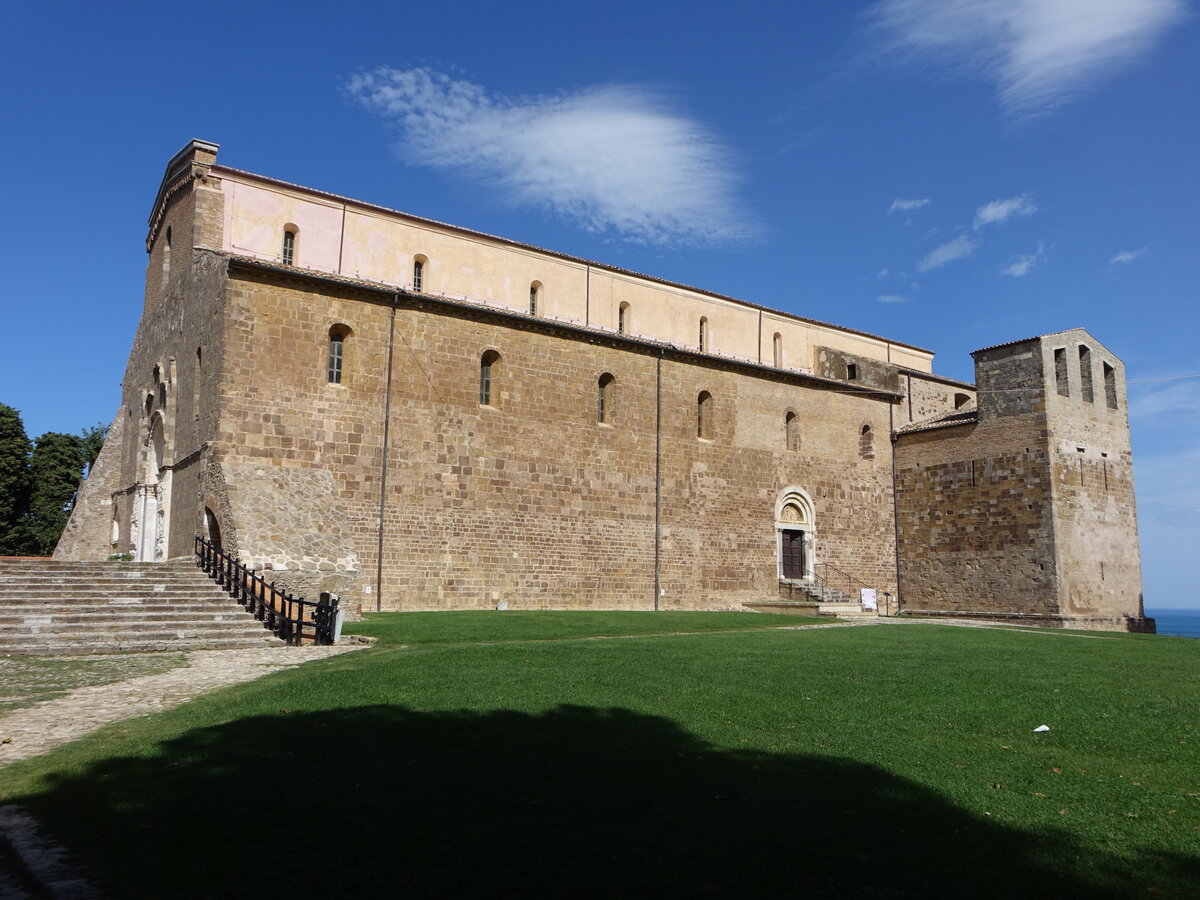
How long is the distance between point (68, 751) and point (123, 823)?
2.41 metres

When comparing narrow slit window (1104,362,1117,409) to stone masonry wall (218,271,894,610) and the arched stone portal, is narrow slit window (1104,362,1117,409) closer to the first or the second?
stone masonry wall (218,271,894,610)

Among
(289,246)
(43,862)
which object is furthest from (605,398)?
(43,862)

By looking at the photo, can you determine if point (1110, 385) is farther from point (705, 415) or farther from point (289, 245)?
point (289, 245)

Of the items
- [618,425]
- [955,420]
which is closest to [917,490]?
[955,420]

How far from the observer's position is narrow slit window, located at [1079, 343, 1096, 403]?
29.0m

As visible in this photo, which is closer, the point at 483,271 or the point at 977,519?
the point at 483,271

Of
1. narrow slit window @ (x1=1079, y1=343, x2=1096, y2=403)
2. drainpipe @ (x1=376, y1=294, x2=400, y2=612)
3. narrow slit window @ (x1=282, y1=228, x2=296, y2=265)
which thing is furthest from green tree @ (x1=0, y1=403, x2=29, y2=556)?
narrow slit window @ (x1=1079, y1=343, x2=1096, y2=403)

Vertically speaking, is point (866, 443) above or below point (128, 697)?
above

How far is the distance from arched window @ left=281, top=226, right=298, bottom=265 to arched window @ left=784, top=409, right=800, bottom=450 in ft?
53.3

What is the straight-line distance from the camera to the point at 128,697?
9.56m

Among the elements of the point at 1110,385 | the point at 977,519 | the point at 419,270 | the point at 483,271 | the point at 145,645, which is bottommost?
the point at 145,645

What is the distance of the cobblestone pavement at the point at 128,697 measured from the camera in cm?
758

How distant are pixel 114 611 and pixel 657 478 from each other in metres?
15.3

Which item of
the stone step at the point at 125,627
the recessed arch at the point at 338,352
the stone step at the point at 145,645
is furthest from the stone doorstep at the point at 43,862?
the recessed arch at the point at 338,352
